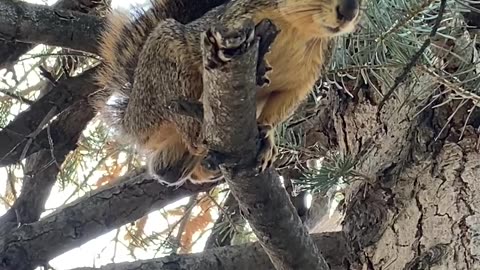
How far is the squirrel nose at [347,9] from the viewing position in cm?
91

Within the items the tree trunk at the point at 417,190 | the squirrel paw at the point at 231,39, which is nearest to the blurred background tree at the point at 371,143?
the tree trunk at the point at 417,190

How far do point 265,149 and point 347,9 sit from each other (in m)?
0.19

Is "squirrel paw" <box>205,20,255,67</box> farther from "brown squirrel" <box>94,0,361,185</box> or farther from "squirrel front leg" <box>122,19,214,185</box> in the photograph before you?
"squirrel front leg" <box>122,19,214,185</box>

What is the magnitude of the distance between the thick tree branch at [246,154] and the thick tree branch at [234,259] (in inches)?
9.2

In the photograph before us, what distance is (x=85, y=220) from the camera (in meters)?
1.41

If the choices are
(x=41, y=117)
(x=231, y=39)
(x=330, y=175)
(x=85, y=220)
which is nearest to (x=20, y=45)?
(x=41, y=117)

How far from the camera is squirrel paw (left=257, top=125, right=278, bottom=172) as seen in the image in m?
0.98

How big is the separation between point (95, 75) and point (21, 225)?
0.89 ft

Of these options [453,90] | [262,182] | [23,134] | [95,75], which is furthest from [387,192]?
[23,134]

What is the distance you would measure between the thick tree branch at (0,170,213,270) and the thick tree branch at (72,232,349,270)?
10cm

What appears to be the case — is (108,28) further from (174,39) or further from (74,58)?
(74,58)

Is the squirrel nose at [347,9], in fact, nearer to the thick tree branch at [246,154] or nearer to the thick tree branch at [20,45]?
the thick tree branch at [246,154]

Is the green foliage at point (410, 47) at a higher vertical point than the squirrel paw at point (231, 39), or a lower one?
lower

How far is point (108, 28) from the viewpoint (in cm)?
132
